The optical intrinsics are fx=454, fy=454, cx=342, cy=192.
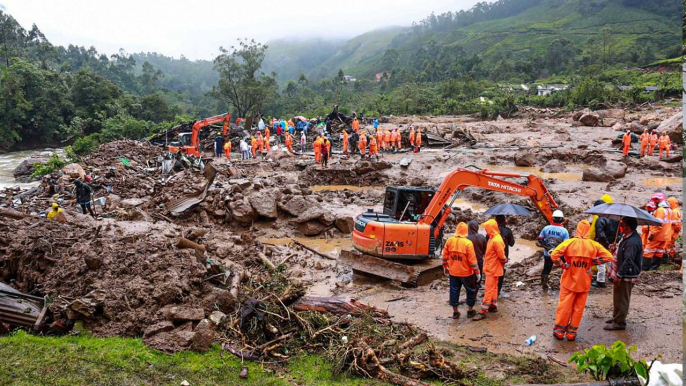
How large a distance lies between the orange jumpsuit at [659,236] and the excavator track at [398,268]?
12.9ft

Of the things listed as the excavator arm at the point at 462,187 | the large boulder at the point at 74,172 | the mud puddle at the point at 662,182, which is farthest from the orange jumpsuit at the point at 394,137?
the excavator arm at the point at 462,187

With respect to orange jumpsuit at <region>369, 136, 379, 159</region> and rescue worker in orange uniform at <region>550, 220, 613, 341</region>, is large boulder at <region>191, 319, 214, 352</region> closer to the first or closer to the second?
rescue worker in orange uniform at <region>550, 220, 613, 341</region>

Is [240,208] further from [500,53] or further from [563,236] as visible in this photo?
[500,53]

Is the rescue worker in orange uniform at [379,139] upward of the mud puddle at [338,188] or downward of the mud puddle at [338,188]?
upward

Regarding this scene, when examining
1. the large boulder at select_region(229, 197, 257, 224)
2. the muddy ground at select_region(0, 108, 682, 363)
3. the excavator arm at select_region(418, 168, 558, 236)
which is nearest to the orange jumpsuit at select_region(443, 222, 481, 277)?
the muddy ground at select_region(0, 108, 682, 363)

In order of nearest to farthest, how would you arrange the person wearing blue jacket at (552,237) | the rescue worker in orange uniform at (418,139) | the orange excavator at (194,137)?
the person wearing blue jacket at (552,237) → the rescue worker in orange uniform at (418,139) → the orange excavator at (194,137)

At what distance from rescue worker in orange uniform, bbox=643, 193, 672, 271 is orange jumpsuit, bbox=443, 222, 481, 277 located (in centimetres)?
406

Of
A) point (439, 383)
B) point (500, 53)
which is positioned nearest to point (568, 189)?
point (439, 383)

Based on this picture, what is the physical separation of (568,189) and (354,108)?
44224mm

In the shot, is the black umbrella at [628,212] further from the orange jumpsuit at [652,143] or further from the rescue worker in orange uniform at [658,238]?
the orange jumpsuit at [652,143]

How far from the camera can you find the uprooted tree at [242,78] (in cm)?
4609

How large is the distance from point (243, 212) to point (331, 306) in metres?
7.00

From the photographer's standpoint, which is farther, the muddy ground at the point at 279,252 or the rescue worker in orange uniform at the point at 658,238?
the rescue worker in orange uniform at the point at 658,238

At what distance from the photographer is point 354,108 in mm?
59500
